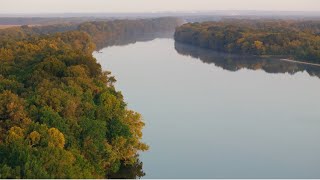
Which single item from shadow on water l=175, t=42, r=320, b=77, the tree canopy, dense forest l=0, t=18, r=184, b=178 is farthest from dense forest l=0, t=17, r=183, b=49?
the tree canopy

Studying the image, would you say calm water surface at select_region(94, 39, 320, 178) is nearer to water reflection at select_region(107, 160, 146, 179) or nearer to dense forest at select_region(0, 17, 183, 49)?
water reflection at select_region(107, 160, 146, 179)

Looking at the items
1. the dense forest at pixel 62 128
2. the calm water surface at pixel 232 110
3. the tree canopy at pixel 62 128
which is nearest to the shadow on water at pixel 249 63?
the calm water surface at pixel 232 110

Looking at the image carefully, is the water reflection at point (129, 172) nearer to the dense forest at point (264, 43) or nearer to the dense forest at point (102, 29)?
the dense forest at point (264, 43)

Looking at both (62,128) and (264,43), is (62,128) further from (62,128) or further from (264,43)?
(264,43)

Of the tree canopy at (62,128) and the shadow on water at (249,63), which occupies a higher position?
the tree canopy at (62,128)

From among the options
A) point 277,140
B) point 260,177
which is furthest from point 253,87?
point 260,177

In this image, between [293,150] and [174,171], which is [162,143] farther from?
[293,150]
